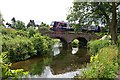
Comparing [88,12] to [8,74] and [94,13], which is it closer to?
[94,13]

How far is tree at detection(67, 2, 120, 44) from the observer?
21.5 meters

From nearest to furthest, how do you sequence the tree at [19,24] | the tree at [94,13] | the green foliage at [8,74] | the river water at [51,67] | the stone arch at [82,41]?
the green foliage at [8,74] → the river water at [51,67] → the tree at [94,13] → the stone arch at [82,41] → the tree at [19,24]

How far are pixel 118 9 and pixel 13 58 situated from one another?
10092 mm

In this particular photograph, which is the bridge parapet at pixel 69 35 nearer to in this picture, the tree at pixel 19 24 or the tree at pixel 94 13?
the tree at pixel 19 24

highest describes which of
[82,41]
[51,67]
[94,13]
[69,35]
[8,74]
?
[94,13]

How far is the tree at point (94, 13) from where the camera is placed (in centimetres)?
2147

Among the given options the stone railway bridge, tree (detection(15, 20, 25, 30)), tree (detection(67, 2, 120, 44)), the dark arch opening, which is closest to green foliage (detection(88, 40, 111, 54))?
tree (detection(67, 2, 120, 44))

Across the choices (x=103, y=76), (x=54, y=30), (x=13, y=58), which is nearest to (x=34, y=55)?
(x=13, y=58)

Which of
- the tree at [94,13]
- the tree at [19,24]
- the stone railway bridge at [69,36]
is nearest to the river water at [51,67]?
the tree at [94,13]

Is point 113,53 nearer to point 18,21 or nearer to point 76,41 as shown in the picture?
point 76,41

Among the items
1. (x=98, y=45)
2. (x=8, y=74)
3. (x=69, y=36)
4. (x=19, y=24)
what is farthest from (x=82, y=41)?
(x=8, y=74)

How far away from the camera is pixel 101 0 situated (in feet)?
68.2

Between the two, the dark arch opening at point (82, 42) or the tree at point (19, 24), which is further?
the tree at point (19, 24)

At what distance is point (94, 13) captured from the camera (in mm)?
21859
